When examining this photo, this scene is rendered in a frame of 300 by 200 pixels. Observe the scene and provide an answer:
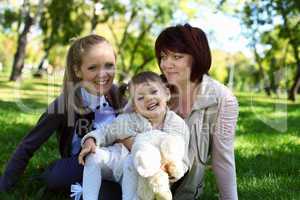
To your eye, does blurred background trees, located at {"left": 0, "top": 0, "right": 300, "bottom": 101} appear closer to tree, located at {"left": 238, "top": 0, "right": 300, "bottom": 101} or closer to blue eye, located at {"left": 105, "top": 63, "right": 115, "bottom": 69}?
tree, located at {"left": 238, "top": 0, "right": 300, "bottom": 101}

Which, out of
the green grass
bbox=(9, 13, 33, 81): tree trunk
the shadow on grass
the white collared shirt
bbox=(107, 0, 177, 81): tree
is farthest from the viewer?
bbox=(107, 0, 177, 81): tree

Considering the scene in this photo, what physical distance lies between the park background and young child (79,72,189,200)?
0.82m

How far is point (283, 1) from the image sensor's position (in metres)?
19.5

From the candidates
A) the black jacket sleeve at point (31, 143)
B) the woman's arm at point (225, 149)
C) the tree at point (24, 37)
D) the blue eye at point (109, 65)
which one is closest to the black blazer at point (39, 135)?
the black jacket sleeve at point (31, 143)

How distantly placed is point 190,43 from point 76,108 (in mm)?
1018

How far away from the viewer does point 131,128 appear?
343 cm

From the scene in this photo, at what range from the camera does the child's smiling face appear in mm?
3324

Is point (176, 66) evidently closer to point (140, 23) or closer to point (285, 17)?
point (285, 17)

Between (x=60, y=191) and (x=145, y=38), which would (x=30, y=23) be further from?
(x=145, y=38)

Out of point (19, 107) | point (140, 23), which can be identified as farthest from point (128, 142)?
point (140, 23)

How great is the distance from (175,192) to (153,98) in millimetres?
750

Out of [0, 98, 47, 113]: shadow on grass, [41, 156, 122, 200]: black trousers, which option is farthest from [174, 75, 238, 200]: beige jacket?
[0, 98, 47, 113]: shadow on grass

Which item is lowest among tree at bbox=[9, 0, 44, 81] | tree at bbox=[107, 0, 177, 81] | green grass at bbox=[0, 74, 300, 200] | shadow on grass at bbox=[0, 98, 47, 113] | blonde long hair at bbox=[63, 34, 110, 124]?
green grass at bbox=[0, 74, 300, 200]

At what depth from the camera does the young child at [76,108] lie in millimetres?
3916
